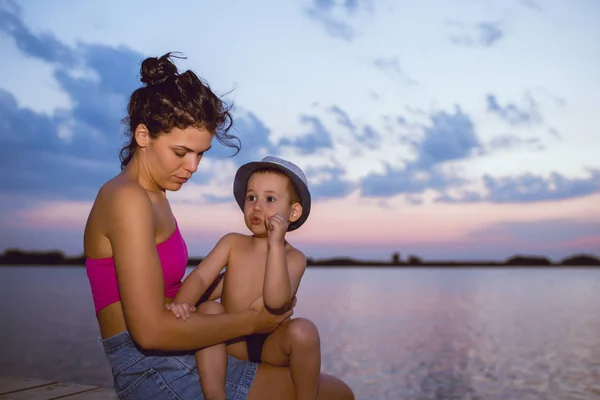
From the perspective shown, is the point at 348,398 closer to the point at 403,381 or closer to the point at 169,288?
the point at 169,288

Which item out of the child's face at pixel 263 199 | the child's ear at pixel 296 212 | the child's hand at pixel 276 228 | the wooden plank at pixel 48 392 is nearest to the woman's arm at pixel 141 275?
the child's hand at pixel 276 228

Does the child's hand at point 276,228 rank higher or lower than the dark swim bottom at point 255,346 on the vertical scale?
higher

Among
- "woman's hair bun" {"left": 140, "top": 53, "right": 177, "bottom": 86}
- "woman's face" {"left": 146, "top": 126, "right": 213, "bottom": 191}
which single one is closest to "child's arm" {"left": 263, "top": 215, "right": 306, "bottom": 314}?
"woman's face" {"left": 146, "top": 126, "right": 213, "bottom": 191}

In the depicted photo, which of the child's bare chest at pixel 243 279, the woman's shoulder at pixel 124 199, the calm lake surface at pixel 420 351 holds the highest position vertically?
the woman's shoulder at pixel 124 199

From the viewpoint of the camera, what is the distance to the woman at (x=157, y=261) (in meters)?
2.09

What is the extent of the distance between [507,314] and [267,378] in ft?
78.4

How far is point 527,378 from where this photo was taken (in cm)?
1148

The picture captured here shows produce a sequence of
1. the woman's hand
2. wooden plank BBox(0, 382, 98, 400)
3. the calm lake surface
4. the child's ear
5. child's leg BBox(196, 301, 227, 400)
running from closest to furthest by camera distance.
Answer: child's leg BBox(196, 301, 227, 400), the woman's hand, the child's ear, wooden plank BBox(0, 382, 98, 400), the calm lake surface

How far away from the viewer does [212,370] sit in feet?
7.67

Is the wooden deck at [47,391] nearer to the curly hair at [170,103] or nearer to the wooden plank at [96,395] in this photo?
the wooden plank at [96,395]

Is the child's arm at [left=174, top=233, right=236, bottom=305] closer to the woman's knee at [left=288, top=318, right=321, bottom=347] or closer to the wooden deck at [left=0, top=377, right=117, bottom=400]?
the woman's knee at [left=288, top=318, right=321, bottom=347]

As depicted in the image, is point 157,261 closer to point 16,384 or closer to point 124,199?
point 124,199

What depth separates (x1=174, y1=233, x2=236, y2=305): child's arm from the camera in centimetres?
252

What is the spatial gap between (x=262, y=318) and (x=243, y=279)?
1.38 ft
